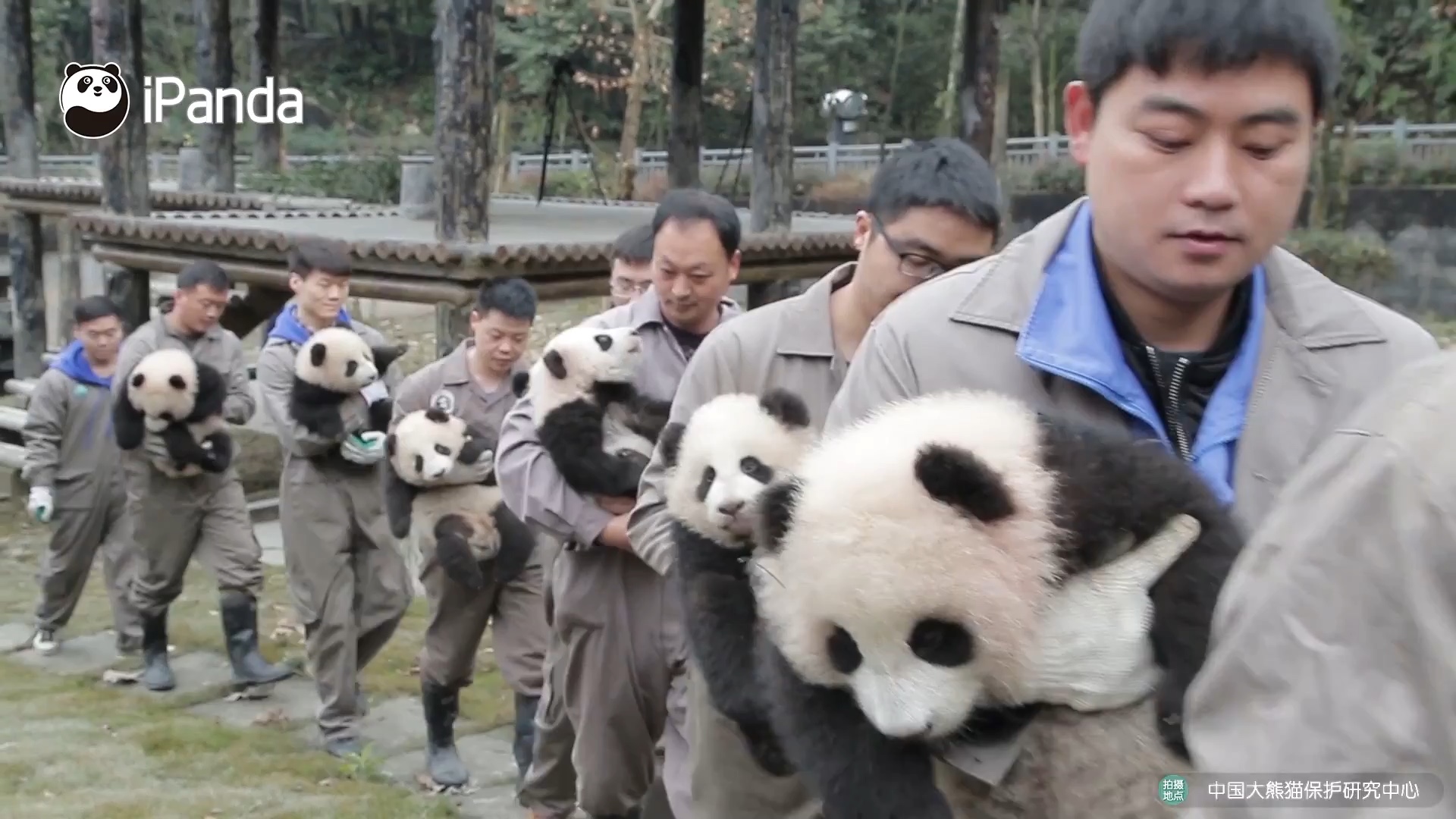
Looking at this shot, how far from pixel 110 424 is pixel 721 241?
15.5 ft

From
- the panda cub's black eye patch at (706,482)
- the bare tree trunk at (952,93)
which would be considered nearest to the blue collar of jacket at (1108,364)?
the panda cub's black eye patch at (706,482)

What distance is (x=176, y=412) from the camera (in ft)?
19.6

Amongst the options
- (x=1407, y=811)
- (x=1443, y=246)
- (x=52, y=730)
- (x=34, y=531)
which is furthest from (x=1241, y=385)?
(x=1443, y=246)

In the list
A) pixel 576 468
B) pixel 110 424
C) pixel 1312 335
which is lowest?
pixel 110 424

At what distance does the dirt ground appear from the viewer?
497 centimetres

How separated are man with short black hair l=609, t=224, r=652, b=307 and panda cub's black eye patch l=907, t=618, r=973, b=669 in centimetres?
311

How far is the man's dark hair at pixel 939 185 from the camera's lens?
2588 millimetres

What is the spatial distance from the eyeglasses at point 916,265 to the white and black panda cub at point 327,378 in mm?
3175

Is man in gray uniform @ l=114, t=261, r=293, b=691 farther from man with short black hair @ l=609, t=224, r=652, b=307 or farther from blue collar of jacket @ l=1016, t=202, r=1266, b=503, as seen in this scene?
blue collar of jacket @ l=1016, t=202, r=1266, b=503

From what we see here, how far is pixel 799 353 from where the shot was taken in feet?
9.05

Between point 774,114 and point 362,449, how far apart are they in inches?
139

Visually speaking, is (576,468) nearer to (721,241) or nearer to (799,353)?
(721,241)

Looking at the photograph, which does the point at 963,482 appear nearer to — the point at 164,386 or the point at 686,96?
the point at 164,386

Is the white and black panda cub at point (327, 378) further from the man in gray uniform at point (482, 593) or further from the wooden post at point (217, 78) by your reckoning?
the wooden post at point (217, 78)
